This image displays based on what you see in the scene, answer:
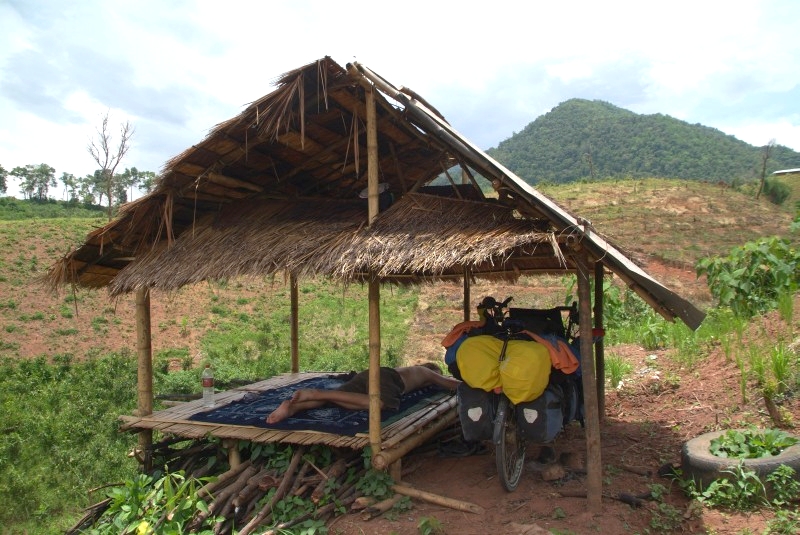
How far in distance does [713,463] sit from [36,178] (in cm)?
6802

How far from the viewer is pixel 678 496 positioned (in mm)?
4098

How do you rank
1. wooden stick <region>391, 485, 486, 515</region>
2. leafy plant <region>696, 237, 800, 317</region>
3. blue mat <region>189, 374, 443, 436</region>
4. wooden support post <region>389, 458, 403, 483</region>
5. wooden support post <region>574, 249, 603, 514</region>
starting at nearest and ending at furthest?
wooden support post <region>574, 249, 603, 514</region> < wooden stick <region>391, 485, 486, 515</region> < wooden support post <region>389, 458, 403, 483</region> < blue mat <region>189, 374, 443, 436</region> < leafy plant <region>696, 237, 800, 317</region>

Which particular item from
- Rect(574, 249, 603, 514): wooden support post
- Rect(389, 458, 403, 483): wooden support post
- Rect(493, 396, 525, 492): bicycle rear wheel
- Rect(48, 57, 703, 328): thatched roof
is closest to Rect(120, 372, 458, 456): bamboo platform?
Rect(389, 458, 403, 483): wooden support post

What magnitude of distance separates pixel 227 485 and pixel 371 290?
6.81ft

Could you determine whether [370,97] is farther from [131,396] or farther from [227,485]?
[131,396]

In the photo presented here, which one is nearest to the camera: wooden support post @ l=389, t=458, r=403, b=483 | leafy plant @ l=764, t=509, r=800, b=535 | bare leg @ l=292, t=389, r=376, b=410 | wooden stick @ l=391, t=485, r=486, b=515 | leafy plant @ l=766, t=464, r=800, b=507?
leafy plant @ l=764, t=509, r=800, b=535

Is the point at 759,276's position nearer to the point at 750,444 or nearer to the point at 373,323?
the point at 750,444

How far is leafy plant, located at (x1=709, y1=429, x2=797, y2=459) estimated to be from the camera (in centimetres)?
390

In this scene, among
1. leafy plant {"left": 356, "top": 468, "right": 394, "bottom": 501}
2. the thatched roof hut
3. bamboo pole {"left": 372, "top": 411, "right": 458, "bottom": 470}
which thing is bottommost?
leafy plant {"left": 356, "top": 468, "right": 394, "bottom": 501}

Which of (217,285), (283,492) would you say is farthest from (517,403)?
(217,285)

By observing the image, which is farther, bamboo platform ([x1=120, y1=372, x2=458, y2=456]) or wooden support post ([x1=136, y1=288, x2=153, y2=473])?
wooden support post ([x1=136, y1=288, x2=153, y2=473])

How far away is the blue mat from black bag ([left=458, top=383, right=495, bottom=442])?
3.11 feet

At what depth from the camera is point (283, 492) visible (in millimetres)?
4406

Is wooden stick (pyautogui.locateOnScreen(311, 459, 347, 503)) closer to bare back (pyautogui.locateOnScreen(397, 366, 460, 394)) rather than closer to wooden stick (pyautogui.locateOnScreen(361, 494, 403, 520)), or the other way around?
wooden stick (pyautogui.locateOnScreen(361, 494, 403, 520))
